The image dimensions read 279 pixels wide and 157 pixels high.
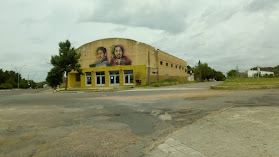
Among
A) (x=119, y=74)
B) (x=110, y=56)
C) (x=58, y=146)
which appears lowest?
(x=58, y=146)

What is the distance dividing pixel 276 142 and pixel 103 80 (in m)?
35.2

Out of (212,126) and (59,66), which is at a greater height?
(59,66)

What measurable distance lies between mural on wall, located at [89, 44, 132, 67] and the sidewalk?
30849 mm

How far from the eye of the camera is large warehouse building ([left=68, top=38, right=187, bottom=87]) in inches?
1368

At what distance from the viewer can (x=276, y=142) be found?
139 inches

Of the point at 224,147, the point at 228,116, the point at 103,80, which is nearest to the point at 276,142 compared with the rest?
the point at 224,147

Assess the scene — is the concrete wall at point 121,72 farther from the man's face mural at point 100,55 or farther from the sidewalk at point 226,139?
the sidewalk at point 226,139

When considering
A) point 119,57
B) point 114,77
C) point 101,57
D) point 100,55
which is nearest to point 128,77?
point 114,77

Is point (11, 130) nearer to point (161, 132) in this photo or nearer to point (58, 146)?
point (58, 146)

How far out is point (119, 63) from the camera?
36031 mm

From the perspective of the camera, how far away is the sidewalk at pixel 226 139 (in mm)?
3322

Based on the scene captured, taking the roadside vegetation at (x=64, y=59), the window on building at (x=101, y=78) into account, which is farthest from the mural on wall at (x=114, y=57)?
the roadside vegetation at (x=64, y=59)

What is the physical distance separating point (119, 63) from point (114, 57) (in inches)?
61.3

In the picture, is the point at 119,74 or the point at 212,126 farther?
the point at 119,74
